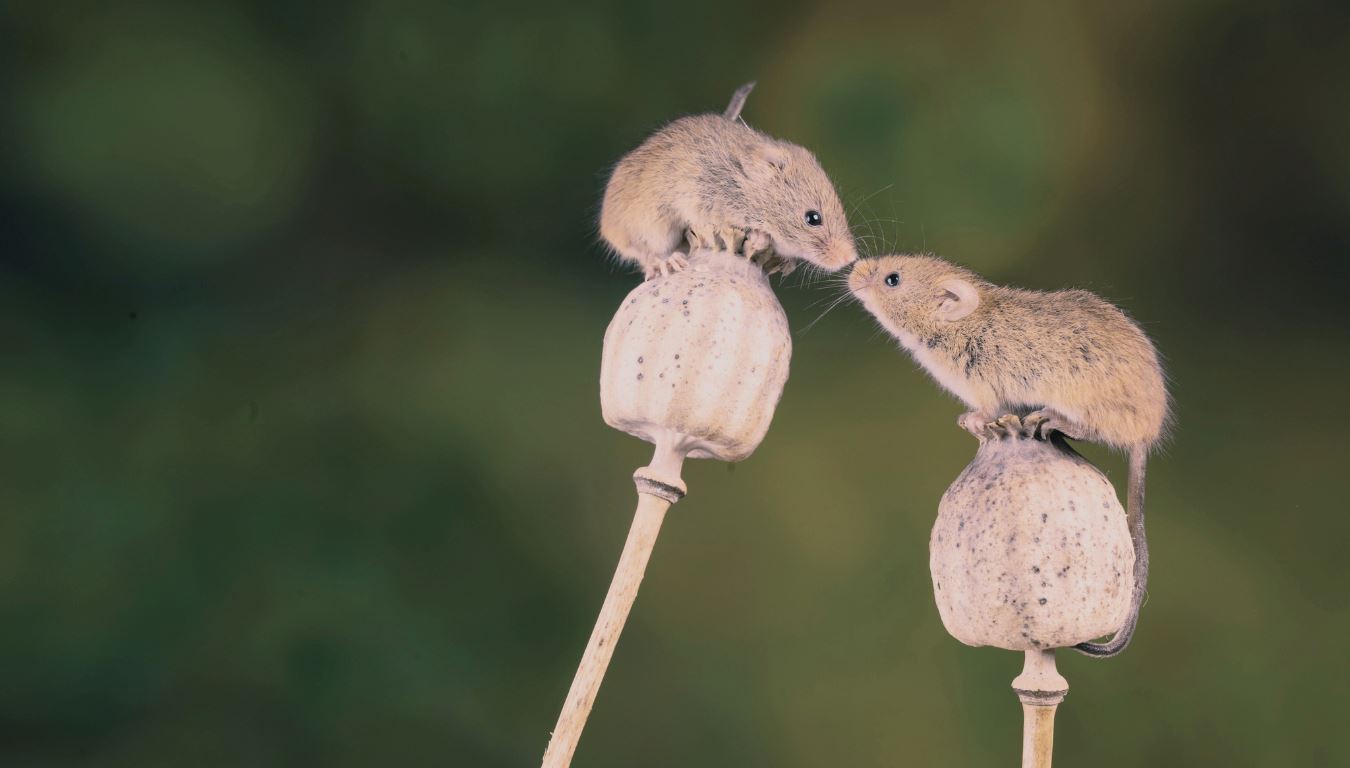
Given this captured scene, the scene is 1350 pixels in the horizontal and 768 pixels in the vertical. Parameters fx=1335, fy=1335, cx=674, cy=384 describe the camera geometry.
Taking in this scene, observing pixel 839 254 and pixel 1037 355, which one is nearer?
pixel 1037 355

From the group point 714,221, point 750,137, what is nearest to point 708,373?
point 714,221

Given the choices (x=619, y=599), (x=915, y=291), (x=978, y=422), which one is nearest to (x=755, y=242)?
(x=915, y=291)

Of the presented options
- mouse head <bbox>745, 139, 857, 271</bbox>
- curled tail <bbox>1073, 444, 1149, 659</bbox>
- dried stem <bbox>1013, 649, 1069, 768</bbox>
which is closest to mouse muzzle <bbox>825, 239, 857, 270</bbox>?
mouse head <bbox>745, 139, 857, 271</bbox>

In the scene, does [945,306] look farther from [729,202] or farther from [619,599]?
[619,599]

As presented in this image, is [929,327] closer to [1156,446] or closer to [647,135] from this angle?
[1156,446]

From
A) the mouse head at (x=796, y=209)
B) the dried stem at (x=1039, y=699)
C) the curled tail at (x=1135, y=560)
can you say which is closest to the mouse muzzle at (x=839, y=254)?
the mouse head at (x=796, y=209)

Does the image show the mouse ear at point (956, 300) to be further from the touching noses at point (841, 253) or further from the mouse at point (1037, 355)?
the touching noses at point (841, 253)

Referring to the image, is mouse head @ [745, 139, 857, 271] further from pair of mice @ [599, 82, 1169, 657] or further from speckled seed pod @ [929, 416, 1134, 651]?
speckled seed pod @ [929, 416, 1134, 651]
